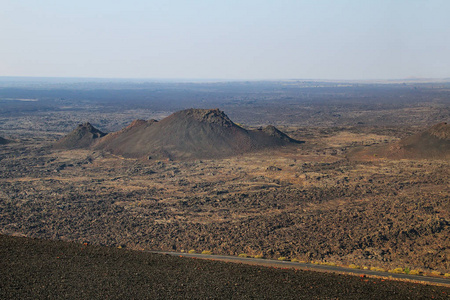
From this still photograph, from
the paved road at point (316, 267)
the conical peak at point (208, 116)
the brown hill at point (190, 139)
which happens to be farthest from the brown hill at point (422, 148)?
the paved road at point (316, 267)

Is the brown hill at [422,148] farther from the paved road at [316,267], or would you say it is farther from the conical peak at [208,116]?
the paved road at [316,267]

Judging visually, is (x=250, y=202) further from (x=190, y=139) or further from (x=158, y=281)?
(x=190, y=139)

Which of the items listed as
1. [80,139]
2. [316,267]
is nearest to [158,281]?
[316,267]

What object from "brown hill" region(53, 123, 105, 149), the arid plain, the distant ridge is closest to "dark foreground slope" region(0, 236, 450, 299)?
the arid plain

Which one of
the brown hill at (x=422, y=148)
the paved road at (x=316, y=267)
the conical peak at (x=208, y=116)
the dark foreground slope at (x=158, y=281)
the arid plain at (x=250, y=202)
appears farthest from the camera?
the conical peak at (x=208, y=116)

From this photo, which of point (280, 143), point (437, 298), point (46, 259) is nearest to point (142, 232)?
point (46, 259)

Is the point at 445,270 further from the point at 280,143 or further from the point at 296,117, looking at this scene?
the point at 296,117
